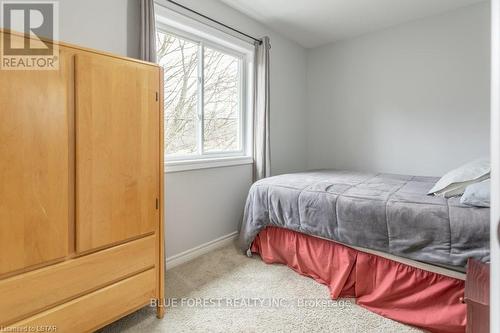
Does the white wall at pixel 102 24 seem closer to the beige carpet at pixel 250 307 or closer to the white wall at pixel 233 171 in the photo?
the white wall at pixel 233 171

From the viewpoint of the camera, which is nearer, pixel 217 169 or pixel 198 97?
pixel 198 97

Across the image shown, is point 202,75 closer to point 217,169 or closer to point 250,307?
point 217,169

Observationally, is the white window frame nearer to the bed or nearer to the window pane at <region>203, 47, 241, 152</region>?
the window pane at <region>203, 47, 241, 152</region>

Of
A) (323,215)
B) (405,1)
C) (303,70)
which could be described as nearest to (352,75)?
(303,70)

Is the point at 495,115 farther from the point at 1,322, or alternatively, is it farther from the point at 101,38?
the point at 101,38

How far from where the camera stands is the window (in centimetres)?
244

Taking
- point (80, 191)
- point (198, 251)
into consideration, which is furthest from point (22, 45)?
point (198, 251)

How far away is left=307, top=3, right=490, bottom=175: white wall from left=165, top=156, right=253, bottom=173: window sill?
146 centimetres

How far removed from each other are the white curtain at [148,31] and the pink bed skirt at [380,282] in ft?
5.76

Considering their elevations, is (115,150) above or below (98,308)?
above

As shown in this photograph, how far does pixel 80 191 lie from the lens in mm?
1287

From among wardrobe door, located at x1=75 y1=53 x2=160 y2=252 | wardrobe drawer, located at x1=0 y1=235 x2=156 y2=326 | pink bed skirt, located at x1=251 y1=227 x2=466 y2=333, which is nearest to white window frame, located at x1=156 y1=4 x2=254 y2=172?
wardrobe door, located at x1=75 y1=53 x2=160 y2=252

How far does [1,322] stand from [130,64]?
1290 mm

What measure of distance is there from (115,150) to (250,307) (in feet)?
4.22
